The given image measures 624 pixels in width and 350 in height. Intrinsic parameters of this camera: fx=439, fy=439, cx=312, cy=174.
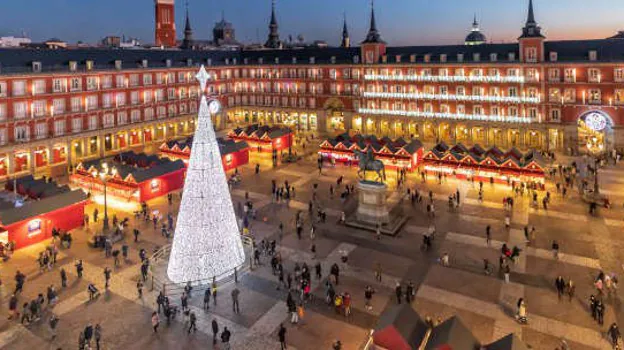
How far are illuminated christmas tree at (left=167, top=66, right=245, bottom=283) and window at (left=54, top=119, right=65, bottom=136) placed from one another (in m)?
44.1

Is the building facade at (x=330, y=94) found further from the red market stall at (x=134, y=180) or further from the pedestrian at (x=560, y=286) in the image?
the pedestrian at (x=560, y=286)

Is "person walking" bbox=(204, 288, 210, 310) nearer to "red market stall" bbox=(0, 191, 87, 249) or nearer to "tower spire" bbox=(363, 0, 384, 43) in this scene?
"red market stall" bbox=(0, 191, 87, 249)

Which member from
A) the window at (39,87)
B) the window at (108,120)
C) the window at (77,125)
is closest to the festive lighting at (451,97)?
the window at (108,120)

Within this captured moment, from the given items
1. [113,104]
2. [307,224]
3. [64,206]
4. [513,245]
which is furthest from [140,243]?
[113,104]

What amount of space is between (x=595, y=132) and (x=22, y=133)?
83.3 meters

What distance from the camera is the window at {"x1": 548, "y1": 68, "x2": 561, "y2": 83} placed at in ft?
223

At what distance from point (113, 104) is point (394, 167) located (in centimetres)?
4569

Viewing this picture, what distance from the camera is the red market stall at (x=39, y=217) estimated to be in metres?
35.9

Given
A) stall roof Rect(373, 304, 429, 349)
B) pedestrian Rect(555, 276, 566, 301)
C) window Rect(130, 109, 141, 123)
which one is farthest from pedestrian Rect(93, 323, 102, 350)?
window Rect(130, 109, 141, 123)

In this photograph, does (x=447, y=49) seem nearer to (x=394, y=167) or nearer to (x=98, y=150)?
(x=394, y=167)

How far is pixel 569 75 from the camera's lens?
67.0 m

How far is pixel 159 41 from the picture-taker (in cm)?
12731

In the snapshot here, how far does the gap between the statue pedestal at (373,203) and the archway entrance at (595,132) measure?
141ft

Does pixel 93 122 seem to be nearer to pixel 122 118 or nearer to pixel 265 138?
pixel 122 118
